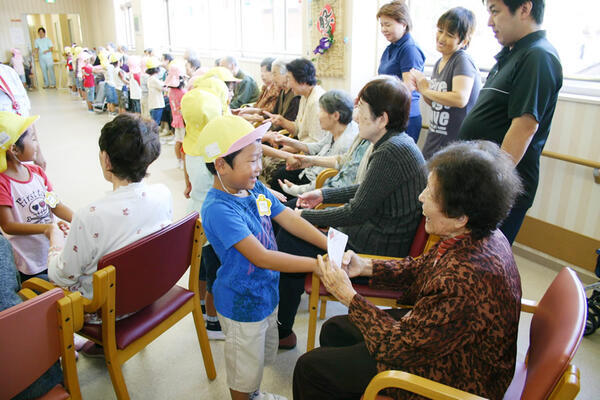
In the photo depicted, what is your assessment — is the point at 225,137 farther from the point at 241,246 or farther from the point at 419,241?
the point at 419,241

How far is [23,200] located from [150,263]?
863 mm

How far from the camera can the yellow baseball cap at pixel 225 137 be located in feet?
4.71

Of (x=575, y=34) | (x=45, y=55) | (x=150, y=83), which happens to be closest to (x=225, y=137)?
(x=575, y=34)

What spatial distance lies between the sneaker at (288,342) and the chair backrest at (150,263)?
74cm

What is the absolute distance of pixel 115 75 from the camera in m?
9.09

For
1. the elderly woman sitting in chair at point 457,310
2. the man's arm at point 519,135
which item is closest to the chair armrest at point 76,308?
the elderly woman sitting in chair at point 457,310

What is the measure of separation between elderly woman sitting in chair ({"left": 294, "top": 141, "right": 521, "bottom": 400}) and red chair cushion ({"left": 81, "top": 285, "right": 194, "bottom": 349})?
2.18 ft

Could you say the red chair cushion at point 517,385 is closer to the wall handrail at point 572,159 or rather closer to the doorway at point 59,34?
the wall handrail at point 572,159

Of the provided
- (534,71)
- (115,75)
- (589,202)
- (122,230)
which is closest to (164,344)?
(122,230)

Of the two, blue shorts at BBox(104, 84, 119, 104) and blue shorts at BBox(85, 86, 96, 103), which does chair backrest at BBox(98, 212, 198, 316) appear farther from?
blue shorts at BBox(85, 86, 96, 103)

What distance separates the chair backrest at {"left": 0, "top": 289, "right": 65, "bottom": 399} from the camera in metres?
1.01

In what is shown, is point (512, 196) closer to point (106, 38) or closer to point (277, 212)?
point (277, 212)

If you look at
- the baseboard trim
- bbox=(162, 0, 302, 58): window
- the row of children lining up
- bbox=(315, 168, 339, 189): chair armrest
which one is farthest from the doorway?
the baseboard trim

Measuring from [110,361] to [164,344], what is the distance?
2.44ft
